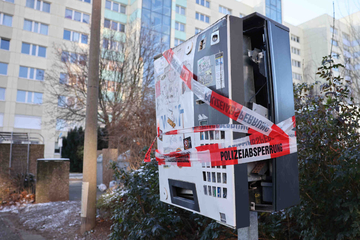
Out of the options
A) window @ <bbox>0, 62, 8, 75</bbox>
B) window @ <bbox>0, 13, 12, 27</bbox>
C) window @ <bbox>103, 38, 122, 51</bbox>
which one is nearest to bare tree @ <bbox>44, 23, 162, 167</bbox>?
window @ <bbox>103, 38, 122, 51</bbox>

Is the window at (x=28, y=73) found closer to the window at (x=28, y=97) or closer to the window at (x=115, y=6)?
the window at (x=28, y=97)

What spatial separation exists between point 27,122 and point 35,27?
9635 mm

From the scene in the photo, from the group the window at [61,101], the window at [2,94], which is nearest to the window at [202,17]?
the window at [61,101]

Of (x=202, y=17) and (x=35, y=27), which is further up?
(x=202, y=17)

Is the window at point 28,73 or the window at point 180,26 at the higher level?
the window at point 180,26

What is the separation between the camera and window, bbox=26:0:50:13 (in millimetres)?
27156

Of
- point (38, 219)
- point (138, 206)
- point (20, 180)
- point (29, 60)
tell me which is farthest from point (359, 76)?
point (29, 60)

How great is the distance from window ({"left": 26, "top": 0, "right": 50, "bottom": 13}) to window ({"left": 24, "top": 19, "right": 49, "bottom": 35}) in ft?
4.90

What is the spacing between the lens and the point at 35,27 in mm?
27562

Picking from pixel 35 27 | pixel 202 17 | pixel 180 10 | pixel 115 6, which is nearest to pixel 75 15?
pixel 35 27

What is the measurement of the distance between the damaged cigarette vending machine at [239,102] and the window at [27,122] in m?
28.5

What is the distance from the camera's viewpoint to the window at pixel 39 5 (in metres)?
27.2

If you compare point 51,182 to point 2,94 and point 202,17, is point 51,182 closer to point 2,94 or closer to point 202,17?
point 2,94

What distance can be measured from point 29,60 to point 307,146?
1180 inches
